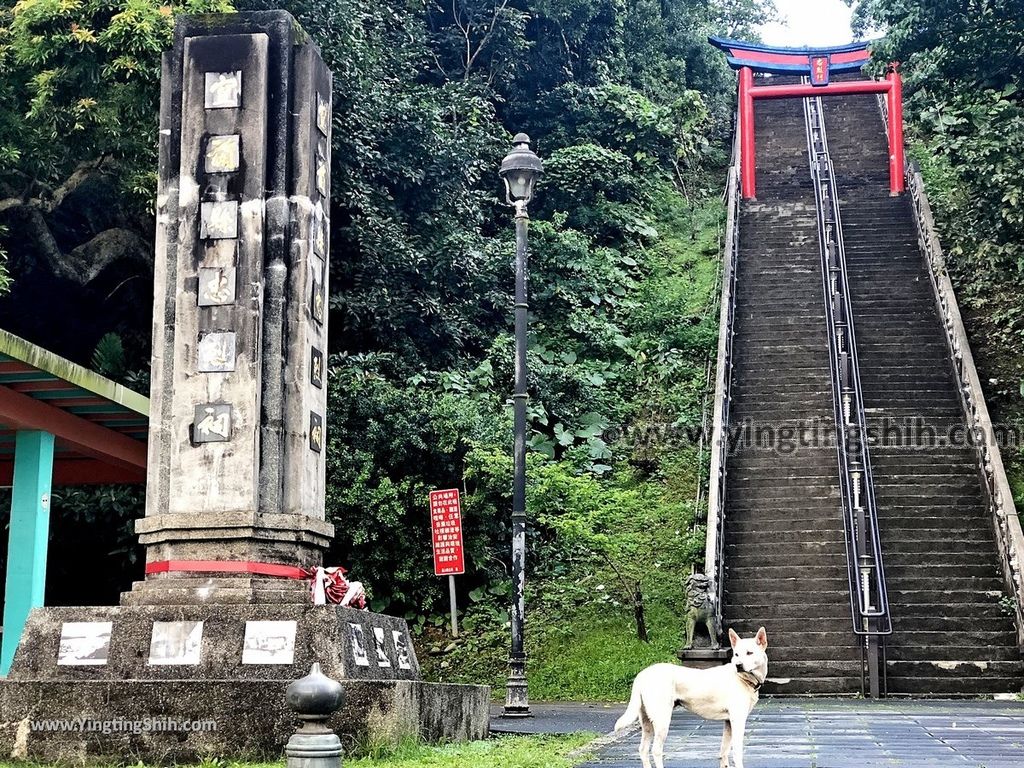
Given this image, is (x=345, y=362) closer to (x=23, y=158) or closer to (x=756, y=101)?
(x=23, y=158)

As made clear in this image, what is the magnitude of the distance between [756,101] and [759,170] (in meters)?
5.07

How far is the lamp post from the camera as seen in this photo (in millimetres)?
12992

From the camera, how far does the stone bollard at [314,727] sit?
5668 millimetres

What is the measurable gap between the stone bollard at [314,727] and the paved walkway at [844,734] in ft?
10.5

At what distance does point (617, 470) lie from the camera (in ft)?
68.4

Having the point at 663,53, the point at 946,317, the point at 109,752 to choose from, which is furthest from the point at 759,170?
the point at 109,752

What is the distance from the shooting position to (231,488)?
30.7 ft

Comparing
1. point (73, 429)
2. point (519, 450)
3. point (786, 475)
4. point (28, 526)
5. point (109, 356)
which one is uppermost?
point (109, 356)

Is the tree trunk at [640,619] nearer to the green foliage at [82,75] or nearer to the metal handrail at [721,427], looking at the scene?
the metal handrail at [721,427]

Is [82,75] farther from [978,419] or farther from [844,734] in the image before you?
[978,419]

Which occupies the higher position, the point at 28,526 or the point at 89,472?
the point at 89,472

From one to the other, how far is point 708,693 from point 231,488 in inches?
158

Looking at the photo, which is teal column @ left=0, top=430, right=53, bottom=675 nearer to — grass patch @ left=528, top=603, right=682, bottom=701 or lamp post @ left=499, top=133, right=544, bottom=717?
lamp post @ left=499, top=133, right=544, bottom=717

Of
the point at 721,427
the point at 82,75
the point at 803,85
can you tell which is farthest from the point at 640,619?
the point at 803,85
